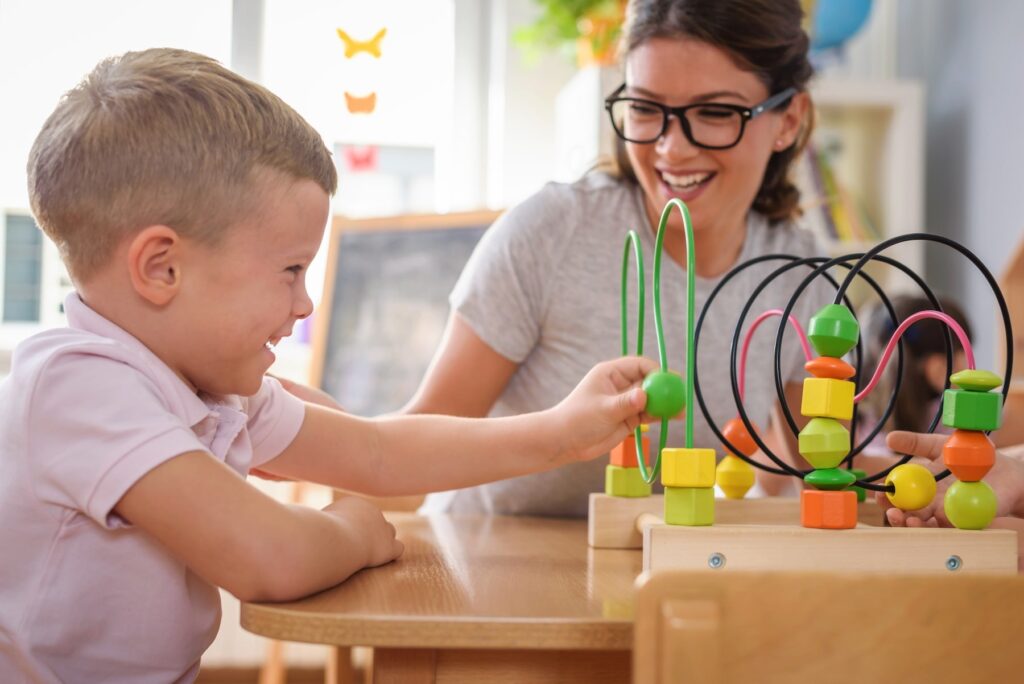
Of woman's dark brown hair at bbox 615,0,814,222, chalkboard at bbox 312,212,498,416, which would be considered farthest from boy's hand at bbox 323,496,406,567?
chalkboard at bbox 312,212,498,416

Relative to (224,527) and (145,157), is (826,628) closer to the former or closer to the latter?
(224,527)

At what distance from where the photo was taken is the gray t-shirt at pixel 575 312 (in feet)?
4.66

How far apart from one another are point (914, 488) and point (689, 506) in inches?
7.9

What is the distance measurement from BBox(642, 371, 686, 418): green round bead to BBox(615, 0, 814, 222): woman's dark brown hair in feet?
2.00

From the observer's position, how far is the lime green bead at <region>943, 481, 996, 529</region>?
0.85 metres

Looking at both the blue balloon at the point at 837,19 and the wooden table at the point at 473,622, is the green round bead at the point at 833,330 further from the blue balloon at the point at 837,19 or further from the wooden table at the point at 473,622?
the blue balloon at the point at 837,19

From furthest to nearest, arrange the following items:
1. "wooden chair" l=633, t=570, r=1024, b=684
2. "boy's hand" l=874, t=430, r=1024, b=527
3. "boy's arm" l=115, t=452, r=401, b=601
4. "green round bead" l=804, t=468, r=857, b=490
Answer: "boy's hand" l=874, t=430, r=1024, b=527 → "green round bead" l=804, t=468, r=857, b=490 → "boy's arm" l=115, t=452, r=401, b=601 → "wooden chair" l=633, t=570, r=1024, b=684

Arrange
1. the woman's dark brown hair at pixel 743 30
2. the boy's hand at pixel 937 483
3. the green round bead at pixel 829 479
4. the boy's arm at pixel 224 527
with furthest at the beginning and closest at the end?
the woman's dark brown hair at pixel 743 30 → the boy's hand at pixel 937 483 → the green round bead at pixel 829 479 → the boy's arm at pixel 224 527

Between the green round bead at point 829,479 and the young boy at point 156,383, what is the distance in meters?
0.37

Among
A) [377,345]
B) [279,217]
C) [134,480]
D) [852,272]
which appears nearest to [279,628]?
[134,480]

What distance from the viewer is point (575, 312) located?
4.77ft

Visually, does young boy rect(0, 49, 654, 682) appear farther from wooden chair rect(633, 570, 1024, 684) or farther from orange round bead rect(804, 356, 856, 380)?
orange round bead rect(804, 356, 856, 380)

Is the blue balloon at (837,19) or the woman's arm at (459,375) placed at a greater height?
the blue balloon at (837,19)

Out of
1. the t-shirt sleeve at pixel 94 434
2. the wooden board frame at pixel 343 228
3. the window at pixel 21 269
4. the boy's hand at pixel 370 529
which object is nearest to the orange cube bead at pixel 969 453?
the boy's hand at pixel 370 529
